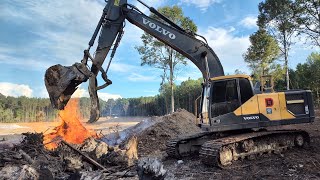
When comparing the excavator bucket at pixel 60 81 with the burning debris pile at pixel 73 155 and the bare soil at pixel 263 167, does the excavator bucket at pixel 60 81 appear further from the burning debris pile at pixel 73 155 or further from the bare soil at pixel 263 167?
the bare soil at pixel 263 167

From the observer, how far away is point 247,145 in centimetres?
976

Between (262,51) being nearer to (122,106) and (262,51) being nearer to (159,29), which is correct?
(159,29)

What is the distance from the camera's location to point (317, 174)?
8078 millimetres

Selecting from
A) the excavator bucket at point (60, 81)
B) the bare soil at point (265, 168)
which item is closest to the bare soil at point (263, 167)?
the bare soil at point (265, 168)

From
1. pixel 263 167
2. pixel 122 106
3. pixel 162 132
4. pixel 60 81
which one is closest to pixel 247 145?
pixel 263 167

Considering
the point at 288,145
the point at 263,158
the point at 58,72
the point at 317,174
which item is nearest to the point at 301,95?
the point at 288,145

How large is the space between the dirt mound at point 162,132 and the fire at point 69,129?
2439 mm

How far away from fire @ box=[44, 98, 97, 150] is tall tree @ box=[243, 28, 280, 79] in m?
20.8

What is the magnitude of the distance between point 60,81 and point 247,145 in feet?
18.5

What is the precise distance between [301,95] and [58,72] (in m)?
7.35

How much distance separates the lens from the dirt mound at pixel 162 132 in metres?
13.7

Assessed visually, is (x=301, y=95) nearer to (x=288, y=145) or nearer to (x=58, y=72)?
(x=288, y=145)

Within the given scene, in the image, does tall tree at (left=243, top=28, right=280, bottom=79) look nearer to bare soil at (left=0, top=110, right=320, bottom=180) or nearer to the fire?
bare soil at (left=0, top=110, right=320, bottom=180)

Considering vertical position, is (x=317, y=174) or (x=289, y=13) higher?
(x=289, y=13)
